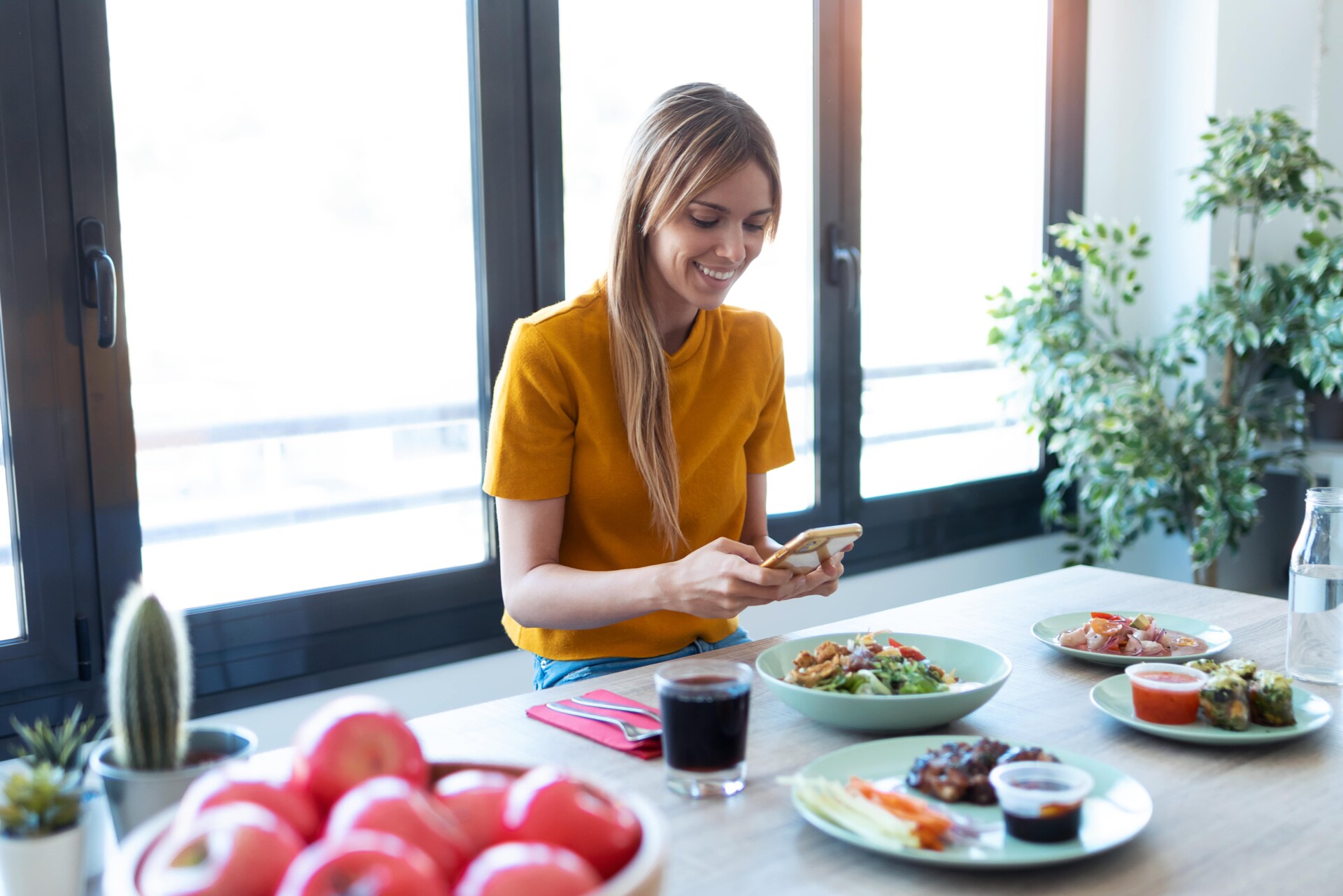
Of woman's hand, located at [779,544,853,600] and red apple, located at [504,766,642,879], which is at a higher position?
red apple, located at [504,766,642,879]

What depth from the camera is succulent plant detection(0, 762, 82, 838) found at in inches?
29.7

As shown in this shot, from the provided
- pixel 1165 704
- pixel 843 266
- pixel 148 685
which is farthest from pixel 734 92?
pixel 148 685

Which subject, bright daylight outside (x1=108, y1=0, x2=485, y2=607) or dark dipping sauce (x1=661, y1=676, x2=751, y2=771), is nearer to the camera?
dark dipping sauce (x1=661, y1=676, x2=751, y2=771)

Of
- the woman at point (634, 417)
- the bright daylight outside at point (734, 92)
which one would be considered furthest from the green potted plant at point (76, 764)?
the bright daylight outside at point (734, 92)

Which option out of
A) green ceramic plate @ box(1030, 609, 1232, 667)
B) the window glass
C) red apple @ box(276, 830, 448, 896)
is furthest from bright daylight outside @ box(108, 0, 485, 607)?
red apple @ box(276, 830, 448, 896)

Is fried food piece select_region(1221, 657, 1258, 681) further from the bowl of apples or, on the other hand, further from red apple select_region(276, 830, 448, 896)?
red apple select_region(276, 830, 448, 896)

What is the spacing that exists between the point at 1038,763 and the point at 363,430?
5.41 feet

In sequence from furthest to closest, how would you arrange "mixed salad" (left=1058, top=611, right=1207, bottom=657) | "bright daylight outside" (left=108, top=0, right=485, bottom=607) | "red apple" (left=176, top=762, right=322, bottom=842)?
"bright daylight outside" (left=108, top=0, right=485, bottom=607) < "mixed salad" (left=1058, top=611, right=1207, bottom=657) < "red apple" (left=176, top=762, right=322, bottom=842)

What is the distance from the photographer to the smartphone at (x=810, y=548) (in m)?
1.29

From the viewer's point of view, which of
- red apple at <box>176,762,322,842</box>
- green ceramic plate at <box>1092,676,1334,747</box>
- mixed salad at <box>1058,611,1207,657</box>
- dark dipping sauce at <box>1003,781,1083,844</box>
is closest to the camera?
red apple at <box>176,762,322,842</box>

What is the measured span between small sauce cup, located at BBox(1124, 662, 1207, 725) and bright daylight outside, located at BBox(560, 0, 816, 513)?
121cm

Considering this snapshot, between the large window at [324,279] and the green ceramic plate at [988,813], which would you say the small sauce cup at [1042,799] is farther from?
the large window at [324,279]

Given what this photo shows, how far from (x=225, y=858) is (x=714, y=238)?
124cm

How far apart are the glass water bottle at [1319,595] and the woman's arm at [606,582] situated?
563mm
